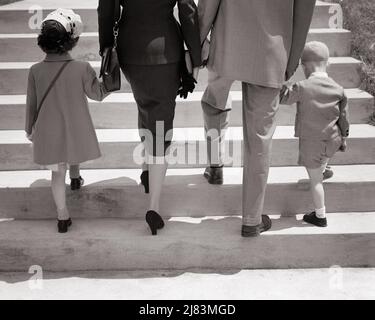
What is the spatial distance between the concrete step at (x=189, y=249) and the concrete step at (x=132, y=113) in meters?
1.12

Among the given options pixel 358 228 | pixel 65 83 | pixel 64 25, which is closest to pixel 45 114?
pixel 65 83

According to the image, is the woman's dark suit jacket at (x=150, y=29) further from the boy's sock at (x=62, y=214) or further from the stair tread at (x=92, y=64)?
the stair tread at (x=92, y=64)

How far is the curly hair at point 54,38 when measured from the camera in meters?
3.28

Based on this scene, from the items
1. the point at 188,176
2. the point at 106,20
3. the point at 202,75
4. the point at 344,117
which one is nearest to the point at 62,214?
the point at 188,176

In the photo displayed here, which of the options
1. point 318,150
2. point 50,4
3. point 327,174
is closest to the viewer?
point 318,150

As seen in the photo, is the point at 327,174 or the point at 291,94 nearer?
the point at 291,94

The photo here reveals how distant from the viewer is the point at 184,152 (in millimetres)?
4141

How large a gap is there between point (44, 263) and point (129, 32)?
1.60 metres

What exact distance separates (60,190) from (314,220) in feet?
5.58

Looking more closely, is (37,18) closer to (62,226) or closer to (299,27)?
(62,226)

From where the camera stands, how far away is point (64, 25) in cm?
329

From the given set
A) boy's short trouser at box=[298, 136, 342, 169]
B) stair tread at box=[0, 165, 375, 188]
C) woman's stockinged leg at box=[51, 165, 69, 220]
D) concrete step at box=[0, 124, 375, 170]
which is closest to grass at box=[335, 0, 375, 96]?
concrete step at box=[0, 124, 375, 170]
